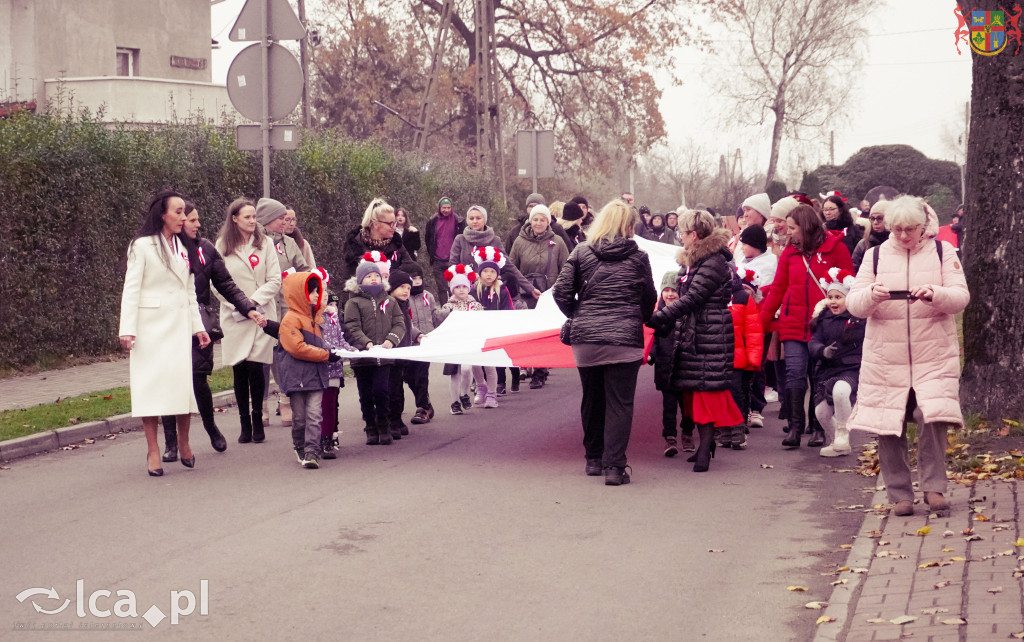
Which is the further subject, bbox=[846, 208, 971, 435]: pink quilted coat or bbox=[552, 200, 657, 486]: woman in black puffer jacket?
bbox=[552, 200, 657, 486]: woman in black puffer jacket

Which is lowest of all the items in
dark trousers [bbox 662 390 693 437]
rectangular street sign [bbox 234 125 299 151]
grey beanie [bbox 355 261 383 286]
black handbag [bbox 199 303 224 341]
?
dark trousers [bbox 662 390 693 437]

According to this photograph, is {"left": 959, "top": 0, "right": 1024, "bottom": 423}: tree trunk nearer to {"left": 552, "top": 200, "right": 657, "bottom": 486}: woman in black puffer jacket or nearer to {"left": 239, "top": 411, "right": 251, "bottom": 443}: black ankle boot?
{"left": 552, "top": 200, "right": 657, "bottom": 486}: woman in black puffer jacket

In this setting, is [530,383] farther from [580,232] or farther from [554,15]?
[554,15]

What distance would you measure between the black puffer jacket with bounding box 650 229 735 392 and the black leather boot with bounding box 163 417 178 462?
3.85m

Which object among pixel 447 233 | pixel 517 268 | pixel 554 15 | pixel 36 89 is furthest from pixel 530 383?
pixel 554 15

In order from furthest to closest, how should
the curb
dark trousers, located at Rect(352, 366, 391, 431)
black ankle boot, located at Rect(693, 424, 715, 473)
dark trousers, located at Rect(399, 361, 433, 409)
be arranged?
dark trousers, located at Rect(399, 361, 433, 409) → dark trousers, located at Rect(352, 366, 391, 431) → the curb → black ankle boot, located at Rect(693, 424, 715, 473)

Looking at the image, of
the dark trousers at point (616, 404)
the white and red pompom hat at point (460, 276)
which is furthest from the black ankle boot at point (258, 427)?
the dark trousers at point (616, 404)

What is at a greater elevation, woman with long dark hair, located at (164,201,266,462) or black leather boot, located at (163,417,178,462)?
woman with long dark hair, located at (164,201,266,462)

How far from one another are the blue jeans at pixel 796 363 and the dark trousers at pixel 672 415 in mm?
951

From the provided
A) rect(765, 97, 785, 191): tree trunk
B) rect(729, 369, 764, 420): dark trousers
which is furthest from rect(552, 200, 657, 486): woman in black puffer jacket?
rect(765, 97, 785, 191): tree trunk

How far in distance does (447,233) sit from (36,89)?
18981 millimetres

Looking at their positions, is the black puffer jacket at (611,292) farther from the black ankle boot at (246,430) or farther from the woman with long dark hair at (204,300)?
the black ankle boot at (246,430)

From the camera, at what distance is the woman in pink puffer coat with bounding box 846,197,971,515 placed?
7406 mm

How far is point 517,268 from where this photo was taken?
14.5 meters
